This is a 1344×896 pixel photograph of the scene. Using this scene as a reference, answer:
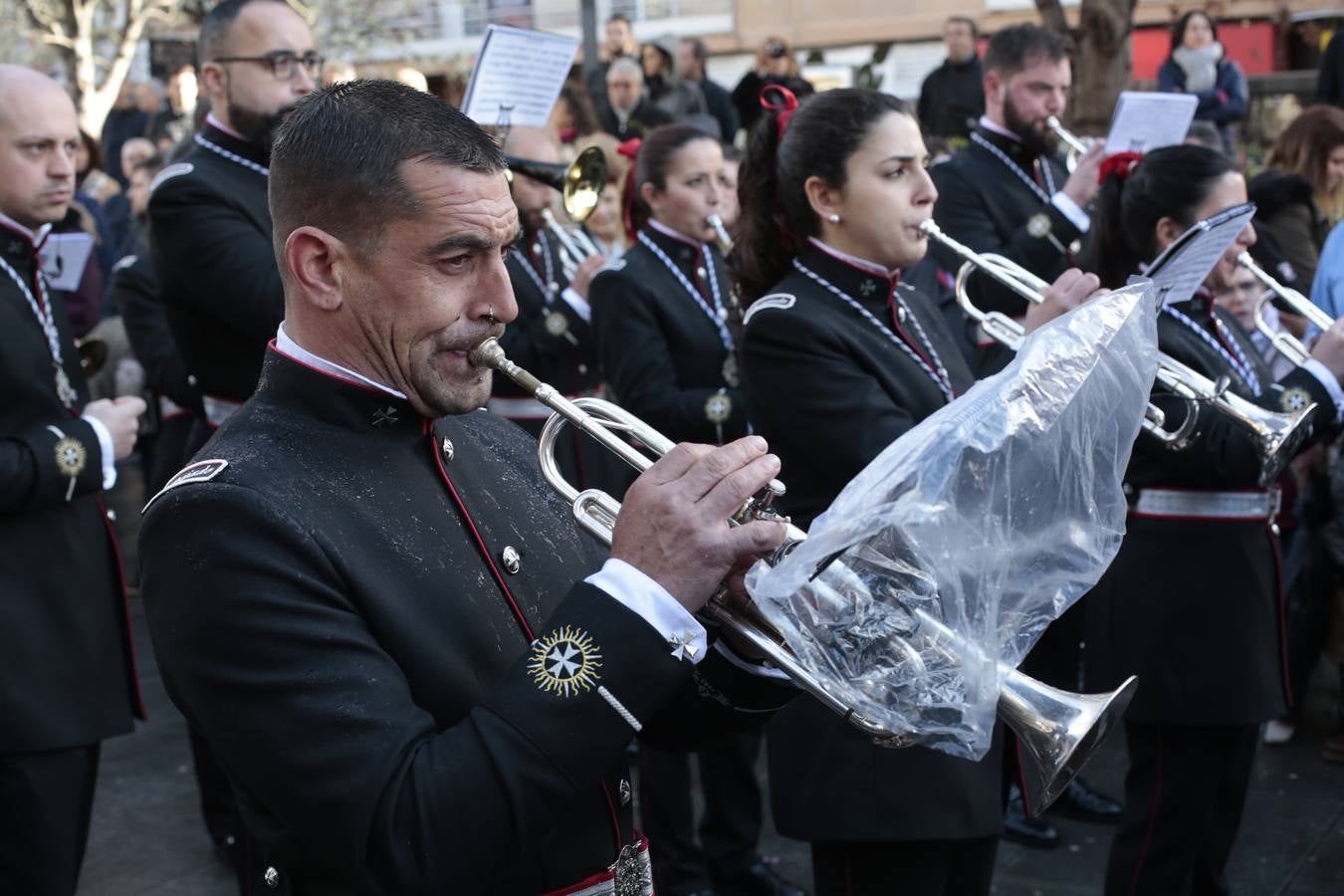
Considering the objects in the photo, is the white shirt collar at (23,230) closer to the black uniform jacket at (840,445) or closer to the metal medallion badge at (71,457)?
the metal medallion badge at (71,457)

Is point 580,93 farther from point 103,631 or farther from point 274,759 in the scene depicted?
point 274,759

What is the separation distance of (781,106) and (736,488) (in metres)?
2.02

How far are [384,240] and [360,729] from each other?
608 mm

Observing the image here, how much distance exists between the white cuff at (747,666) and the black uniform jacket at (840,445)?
3.09 ft

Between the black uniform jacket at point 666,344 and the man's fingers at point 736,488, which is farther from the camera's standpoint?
the black uniform jacket at point 666,344

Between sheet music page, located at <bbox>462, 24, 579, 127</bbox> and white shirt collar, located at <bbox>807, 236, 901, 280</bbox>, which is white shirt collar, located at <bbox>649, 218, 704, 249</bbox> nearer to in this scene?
sheet music page, located at <bbox>462, 24, 579, 127</bbox>

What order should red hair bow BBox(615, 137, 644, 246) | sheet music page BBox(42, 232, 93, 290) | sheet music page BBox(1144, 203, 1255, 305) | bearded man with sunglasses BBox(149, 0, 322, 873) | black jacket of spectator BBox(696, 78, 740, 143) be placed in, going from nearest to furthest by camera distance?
sheet music page BBox(1144, 203, 1255, 305) < bearded man with sunglasses BBox(149, 0, 322, 873) < sheet music page BBox(42, 232, 93, 290) < red hair bow BBox(615, 137, 644, 246) < black jacket of spectator BBox(696, 78, 740, 143)

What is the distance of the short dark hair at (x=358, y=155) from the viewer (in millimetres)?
1951

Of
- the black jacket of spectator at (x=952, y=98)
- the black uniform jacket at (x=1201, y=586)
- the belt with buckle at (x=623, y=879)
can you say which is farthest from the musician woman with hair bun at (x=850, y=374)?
A: the black jacket of spectator at (x=952, y=98)

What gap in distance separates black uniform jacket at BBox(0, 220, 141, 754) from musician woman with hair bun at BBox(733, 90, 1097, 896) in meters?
1.63

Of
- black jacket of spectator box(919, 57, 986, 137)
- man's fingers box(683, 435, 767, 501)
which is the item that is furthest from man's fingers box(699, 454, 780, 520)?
black jacket of spectator box(919, 57, 986, 137)

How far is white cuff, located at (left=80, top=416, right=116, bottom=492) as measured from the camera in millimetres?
3740

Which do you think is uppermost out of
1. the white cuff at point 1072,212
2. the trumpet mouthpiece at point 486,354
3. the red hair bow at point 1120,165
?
the trumpet mouthpiece at point 486,354

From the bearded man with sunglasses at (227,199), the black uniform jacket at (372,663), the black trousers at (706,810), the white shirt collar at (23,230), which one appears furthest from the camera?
the black trousers at (706,810)
